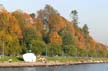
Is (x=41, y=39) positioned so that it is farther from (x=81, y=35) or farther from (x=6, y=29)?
(x=81, y=35)

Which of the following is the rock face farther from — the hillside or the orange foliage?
the orange foliage

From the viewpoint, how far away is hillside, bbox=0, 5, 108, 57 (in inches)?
5017

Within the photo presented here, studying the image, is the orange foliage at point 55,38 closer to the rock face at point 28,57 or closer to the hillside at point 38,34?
the hillside at point 38,34

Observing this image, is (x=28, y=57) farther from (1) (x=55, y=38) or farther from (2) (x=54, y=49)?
(1) (x=55, y=38)

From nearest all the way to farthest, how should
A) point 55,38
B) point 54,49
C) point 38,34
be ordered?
point 38,34 < point 54,49 < point 55,38

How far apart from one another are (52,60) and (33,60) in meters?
15.1

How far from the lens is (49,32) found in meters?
159

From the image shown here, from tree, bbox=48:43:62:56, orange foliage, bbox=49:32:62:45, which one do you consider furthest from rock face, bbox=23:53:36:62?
orange foliage, bbox=49:32:62:45

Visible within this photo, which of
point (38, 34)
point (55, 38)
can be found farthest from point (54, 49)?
point (38, 34)

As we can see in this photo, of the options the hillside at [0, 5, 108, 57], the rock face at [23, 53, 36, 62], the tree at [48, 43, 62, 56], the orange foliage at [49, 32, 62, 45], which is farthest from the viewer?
the orange foliage at [49, 32, 62, 45]

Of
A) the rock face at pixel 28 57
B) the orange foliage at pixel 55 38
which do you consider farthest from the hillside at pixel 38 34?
the rock face at pixel 28 57

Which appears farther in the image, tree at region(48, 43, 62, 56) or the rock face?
tree at region(48, 43, 62, 56)

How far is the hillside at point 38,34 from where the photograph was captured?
127 metres

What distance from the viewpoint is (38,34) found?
142m
